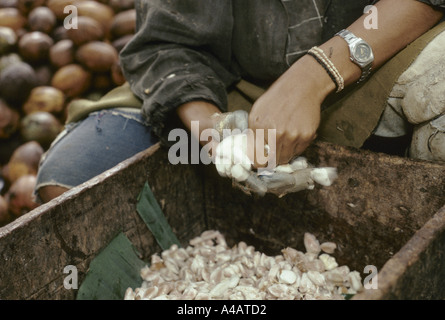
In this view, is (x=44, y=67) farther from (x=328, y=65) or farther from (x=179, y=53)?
(x=328, y=65)

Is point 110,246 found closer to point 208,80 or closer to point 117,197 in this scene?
point 117,197

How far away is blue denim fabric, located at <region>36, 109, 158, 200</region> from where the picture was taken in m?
1.37

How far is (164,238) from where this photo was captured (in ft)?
4.57

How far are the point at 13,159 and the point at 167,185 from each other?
104 centimetres

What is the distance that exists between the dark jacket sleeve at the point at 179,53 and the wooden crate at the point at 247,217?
17 centimetres

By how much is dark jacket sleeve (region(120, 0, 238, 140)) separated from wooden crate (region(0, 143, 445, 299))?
166 millimetres

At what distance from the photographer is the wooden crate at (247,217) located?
99cm

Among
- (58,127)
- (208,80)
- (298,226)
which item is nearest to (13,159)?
(58,127)

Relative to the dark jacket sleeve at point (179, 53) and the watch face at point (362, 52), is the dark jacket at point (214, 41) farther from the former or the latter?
the watch face at point (362, 52)

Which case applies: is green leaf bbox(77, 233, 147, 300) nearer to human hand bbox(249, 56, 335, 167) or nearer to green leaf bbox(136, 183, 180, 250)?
green leaf bbox(136, 183, 180, 250)

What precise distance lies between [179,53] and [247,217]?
1.83 feet

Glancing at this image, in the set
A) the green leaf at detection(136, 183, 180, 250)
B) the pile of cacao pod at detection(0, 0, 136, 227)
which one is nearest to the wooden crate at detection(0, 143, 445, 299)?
the green leaf at detection(136, 183, 180, 250)

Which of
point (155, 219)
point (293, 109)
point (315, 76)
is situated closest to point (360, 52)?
point (315, 76)

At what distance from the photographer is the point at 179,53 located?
1285mm
